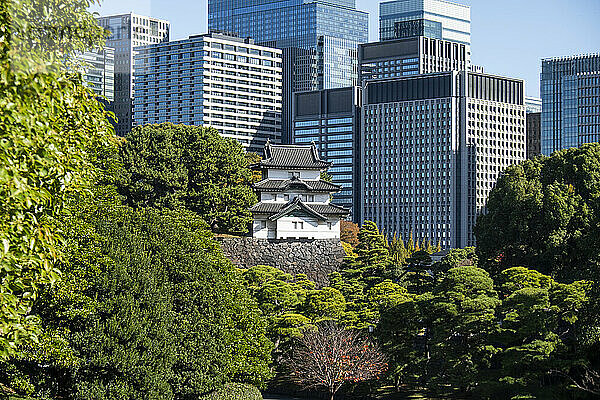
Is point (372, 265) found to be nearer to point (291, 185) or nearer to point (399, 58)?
point (291, 185)

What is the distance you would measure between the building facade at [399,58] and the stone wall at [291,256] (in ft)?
284

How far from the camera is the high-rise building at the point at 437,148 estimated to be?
114m

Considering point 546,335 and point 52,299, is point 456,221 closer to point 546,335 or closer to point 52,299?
point 546,335

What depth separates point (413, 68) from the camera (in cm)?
13525

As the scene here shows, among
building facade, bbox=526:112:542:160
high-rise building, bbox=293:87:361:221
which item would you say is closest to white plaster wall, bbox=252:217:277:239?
high-rise building, bbox=293:87:361:221

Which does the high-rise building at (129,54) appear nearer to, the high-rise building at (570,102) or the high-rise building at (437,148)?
the high-rise building at (437,148)

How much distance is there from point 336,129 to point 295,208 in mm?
72695

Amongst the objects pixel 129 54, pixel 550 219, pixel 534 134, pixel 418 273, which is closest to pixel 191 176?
pixel 418 273

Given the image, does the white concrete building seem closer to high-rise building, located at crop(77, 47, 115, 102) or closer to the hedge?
high-rise building, located at crop(77, 47, 115, 102)

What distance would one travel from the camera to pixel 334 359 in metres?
36.4

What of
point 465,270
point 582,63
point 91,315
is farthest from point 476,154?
point 91,315

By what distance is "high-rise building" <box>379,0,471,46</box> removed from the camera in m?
145

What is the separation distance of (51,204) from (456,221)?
4198 inches

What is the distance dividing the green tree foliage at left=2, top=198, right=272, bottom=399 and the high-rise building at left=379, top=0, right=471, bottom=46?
122m
